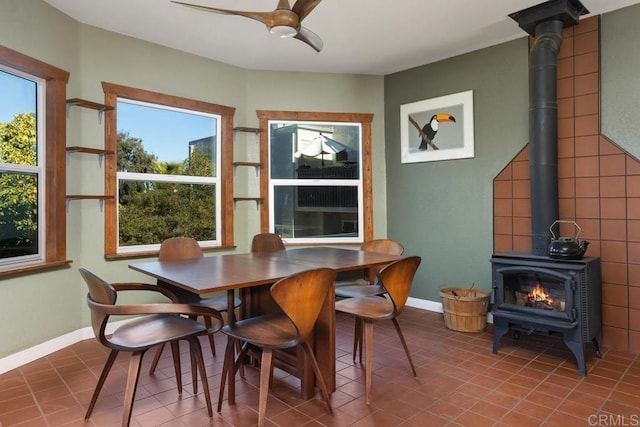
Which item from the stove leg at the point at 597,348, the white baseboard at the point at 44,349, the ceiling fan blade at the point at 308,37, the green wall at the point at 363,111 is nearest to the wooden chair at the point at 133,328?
the white baseboard at the point at 44,349

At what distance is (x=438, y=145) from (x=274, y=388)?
119 inches

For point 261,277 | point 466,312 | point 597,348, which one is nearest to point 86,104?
point 261,277

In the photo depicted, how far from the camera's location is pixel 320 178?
483 centimetres

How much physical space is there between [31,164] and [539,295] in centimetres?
410

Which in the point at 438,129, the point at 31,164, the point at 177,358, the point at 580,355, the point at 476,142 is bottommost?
the point at 580,355

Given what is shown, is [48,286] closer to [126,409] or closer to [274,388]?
[126,409]

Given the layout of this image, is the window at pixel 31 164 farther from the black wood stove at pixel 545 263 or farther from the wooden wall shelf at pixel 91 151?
the black wood stove at pixel 545 263

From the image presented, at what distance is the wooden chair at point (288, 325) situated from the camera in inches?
75.1

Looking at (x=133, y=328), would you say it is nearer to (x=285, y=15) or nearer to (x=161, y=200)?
(x=285, y=15)

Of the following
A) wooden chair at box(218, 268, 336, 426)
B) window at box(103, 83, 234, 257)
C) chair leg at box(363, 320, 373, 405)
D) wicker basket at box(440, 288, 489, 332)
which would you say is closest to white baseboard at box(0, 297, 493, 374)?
wicker basket at box(440, 288, 489, 332)

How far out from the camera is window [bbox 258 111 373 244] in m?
4.76

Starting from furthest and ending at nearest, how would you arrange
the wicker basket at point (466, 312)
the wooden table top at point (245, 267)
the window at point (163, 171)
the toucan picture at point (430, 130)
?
1. the toucan picture at point (430, 130)
2. the window at point (163, 171)
3. the wicker basket at point (466, 312)
4. the wooden table top at point (245, 267)

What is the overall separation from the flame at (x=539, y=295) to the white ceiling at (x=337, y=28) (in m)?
2.23


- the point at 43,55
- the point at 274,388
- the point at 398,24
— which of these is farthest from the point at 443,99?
the point at 43,55
